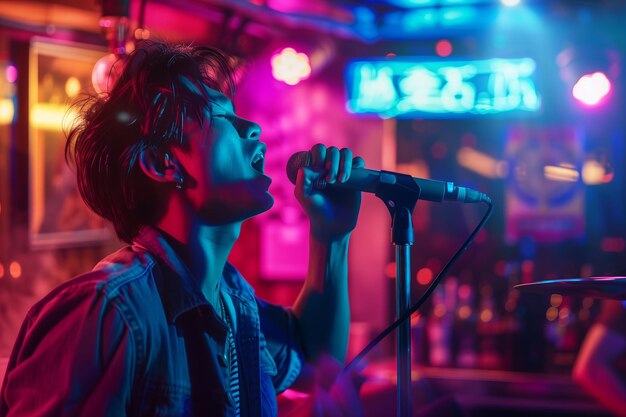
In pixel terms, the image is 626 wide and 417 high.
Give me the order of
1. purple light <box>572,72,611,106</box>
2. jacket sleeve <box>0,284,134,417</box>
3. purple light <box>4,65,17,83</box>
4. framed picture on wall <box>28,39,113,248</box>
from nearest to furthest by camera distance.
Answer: jacket sleeve <box>0,284,134,417</box> < purple light <box>4,65,17,83</box> < framed picture on wall <box>28,39,113,248</box> < purple light <box>572,72,611,106</box>

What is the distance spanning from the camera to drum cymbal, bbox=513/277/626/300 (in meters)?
1.54

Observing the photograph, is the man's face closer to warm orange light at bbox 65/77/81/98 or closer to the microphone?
the microphone

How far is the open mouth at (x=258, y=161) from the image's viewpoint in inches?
64.1

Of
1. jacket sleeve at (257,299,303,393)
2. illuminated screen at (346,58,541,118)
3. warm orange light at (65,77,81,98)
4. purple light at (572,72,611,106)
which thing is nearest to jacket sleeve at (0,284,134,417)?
jacket sleeve at (257,299,303,393)

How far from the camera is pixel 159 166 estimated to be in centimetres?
152

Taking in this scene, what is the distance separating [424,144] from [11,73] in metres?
3.30

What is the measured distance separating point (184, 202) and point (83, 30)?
9.27 feet

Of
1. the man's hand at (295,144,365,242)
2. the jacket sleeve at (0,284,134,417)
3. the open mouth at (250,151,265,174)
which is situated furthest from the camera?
the open mouth at (250,151,265,174)

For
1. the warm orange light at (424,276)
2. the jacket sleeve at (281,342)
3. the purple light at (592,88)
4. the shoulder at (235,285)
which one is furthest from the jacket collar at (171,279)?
the warm orange light at (424,276)

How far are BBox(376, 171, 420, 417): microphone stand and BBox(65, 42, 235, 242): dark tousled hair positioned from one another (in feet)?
1.44

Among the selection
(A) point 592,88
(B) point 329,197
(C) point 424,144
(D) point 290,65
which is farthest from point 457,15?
(B) point 329,197

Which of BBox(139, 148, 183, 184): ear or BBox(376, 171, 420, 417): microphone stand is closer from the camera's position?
BBox(139, 148, 183, 184): ear

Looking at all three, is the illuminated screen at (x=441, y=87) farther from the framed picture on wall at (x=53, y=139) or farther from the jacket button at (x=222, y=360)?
the jacket button at (x=222, y=360)

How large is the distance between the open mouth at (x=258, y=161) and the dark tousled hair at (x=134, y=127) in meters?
0.16
